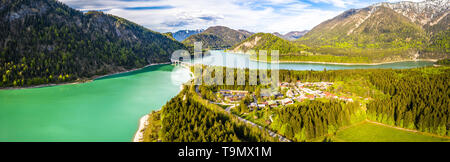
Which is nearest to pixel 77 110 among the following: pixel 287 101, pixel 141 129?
pixel 141 129

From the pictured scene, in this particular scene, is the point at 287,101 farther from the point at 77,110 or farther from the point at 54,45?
the point at 54,45

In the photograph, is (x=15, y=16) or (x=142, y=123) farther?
(x=15, y=16)

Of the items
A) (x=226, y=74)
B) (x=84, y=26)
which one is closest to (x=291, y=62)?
(x=226, y=74)

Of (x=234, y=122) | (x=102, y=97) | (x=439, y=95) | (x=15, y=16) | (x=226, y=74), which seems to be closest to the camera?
(x=234, y=122)

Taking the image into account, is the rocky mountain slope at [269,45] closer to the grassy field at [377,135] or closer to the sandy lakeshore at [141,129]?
the grassy field at [377,135]

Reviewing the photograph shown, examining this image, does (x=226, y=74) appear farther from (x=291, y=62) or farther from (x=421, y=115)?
(x=291, y=62)

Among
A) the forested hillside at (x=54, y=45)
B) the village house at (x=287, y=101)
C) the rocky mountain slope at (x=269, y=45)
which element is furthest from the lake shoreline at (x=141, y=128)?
the rocky mountain slope at (x=269, y=45)
